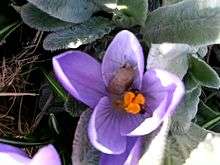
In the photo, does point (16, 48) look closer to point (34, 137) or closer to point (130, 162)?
point (34, 137)

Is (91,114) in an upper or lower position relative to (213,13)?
lower

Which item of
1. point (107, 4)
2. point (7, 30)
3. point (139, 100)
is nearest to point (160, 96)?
point (139, 100)

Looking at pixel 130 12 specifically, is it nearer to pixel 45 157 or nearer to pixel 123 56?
pixel 123 56

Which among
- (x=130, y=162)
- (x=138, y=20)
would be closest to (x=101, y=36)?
(x=138, y=20)

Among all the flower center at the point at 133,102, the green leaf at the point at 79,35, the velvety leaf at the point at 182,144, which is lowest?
the velvety leaf at the point at 182,144

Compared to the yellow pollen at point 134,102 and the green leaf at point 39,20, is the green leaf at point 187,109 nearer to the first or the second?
the yellow pollen at point 134,102

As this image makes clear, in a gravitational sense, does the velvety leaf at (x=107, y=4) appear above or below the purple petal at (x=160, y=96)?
above

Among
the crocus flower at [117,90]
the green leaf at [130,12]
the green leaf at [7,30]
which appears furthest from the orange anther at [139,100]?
the green leaf at [7,30]
